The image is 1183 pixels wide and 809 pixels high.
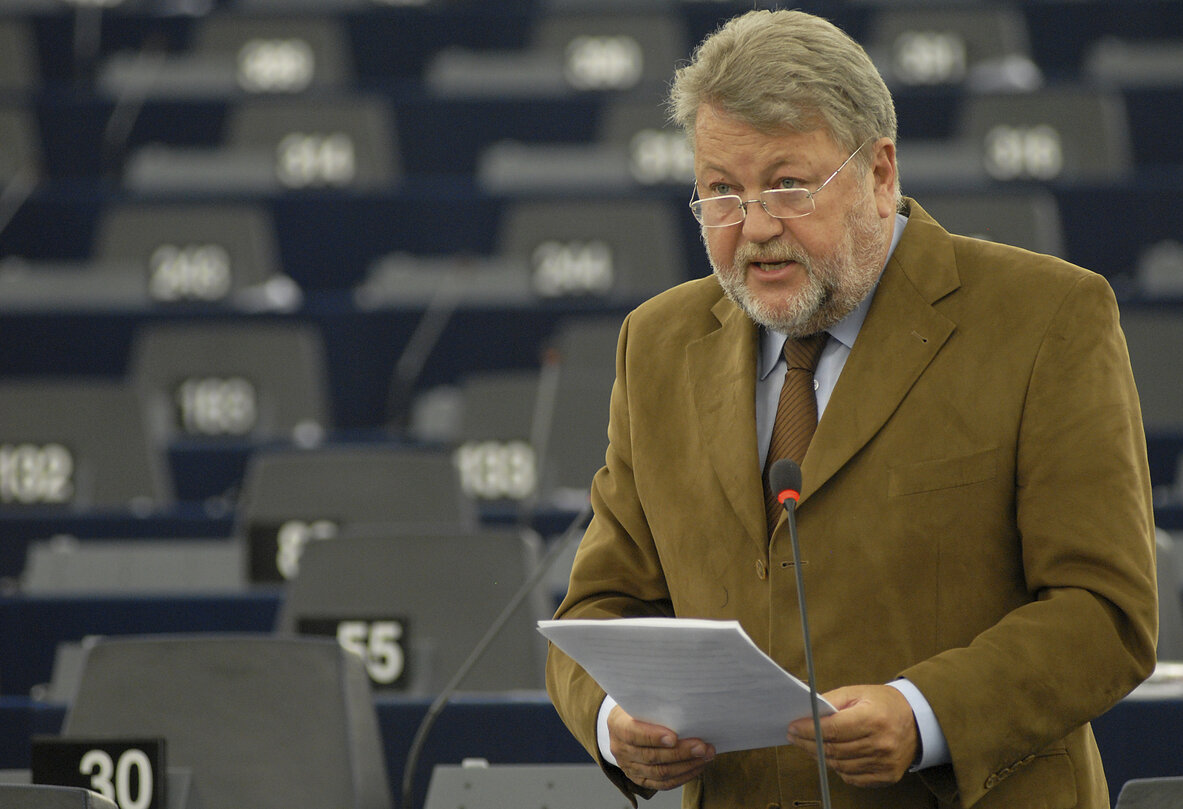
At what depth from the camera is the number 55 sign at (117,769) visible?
6.86 ft

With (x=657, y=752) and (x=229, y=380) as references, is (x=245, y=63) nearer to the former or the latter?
(x=229, y=380)

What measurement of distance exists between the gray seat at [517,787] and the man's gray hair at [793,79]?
0.88 m

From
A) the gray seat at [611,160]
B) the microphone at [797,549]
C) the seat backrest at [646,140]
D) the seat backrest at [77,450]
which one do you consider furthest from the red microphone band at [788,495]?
the seat backrest at [646,140]

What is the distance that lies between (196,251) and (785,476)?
14.8 feet

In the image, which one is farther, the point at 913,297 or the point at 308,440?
the point at 308,440

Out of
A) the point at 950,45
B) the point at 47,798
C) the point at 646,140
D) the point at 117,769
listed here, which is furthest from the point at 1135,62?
the point at 47,798

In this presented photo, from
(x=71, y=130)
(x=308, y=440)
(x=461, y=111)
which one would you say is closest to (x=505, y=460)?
(x=308, y=440)

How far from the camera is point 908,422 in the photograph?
5.08 feet

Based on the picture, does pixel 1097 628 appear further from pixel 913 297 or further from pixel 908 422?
pixel 913 297

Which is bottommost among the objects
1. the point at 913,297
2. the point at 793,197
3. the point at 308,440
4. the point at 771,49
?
Answer: the point at 308,440

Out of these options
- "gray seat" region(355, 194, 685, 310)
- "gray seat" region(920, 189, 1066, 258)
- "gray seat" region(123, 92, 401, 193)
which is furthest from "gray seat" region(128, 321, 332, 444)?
"gray seat" region(920, 189, 1066, 258)

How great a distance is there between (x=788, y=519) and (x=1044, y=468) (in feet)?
0.76

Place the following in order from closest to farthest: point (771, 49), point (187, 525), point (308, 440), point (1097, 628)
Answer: point (1097, 628)
point (771, 49)
point (187, 525)
point (308, 440)

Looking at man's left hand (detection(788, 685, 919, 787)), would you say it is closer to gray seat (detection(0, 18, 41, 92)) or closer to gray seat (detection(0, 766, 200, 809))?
gray seat (detection(0, 766, 200, 809))
